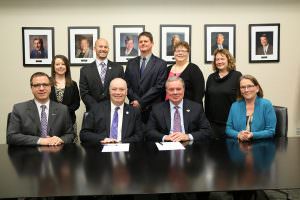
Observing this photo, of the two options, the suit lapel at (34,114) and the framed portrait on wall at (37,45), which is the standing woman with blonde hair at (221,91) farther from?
the framed portrait on wall at (37,45)

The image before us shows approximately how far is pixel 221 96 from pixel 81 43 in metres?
2.19

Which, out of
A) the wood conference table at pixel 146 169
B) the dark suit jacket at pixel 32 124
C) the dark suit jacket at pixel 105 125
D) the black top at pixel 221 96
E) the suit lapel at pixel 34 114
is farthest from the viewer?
the black top at pixel 221 96

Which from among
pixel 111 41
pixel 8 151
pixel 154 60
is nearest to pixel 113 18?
pixel 111 41

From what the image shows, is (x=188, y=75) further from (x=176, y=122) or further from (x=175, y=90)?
(x=176, y=122)

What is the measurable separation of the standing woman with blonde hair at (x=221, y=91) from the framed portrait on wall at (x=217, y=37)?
1112mm

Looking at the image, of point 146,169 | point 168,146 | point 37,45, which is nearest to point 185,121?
point 168,146

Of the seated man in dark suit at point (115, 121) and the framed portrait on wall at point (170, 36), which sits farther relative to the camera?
the framed portrait on wall at point (170, 36)

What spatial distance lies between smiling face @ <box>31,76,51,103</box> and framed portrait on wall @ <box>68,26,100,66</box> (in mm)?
1695

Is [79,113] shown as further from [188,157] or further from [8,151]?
[188,157]

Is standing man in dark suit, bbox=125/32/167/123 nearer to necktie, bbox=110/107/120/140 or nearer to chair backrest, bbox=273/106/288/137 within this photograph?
necktie, bbox=110/107/120/140

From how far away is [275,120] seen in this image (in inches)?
114

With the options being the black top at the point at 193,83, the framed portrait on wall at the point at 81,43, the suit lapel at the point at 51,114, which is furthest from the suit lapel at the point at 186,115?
the framed portrait on wall at the point at 81,43

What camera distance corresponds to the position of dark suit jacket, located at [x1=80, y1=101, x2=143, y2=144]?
2.93 metres

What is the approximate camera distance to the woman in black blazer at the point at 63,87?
3559mm
